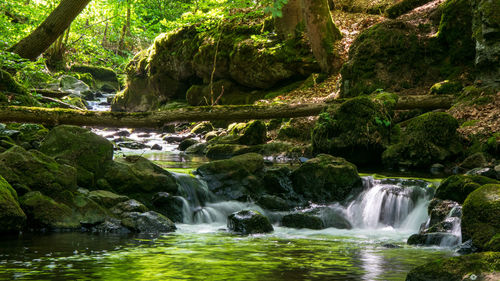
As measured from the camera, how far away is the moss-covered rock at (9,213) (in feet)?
18.7

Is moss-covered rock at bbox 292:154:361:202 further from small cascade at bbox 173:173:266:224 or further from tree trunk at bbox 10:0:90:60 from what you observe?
tree trunk at bbox 10:0:90:60

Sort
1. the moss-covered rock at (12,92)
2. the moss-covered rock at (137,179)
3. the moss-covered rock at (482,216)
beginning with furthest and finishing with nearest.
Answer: the moss-covered rock at (12,92) → the moss-covered rock at (137,179) → the moss-covered rock at (482,216)

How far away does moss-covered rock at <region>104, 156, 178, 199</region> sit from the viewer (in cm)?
805

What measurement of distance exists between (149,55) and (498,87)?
19.4 metres

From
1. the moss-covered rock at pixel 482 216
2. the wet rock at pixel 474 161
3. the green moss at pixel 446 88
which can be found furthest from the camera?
the green moss at pixel 446 88

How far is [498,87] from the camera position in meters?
11.5

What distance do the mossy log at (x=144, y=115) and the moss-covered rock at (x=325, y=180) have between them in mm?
2007

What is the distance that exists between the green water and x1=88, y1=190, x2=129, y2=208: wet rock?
3.19 ft

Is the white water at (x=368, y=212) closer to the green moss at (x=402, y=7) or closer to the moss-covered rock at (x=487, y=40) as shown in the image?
the moss-covered rock at (x=487, y=40)

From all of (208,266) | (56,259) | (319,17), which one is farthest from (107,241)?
(319,17)

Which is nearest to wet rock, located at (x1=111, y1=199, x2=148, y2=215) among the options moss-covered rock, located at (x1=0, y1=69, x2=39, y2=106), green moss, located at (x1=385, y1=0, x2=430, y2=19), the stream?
the stream

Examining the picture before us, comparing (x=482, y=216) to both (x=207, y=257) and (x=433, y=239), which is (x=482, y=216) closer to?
(x=433, y=239)

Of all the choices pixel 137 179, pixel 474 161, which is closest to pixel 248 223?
pixel 137 179

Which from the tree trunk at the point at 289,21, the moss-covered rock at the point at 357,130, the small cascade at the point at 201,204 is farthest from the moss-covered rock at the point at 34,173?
the tree trunk at the point at 289,21
